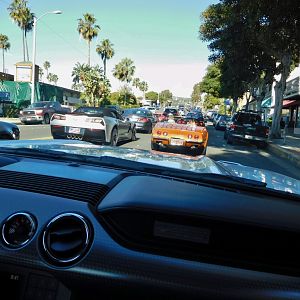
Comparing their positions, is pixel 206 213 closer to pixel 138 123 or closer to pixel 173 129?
pixel 173 129

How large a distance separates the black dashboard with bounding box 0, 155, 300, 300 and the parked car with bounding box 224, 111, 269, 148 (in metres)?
22.6

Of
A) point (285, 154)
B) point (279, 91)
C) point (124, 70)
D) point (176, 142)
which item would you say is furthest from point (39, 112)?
point (124, 70)

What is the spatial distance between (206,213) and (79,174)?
832 millimetres

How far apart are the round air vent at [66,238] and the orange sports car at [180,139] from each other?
13.3 metres

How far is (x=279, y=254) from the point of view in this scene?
1.87 meters

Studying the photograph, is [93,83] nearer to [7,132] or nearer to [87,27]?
[87,27]

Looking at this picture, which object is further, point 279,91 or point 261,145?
point 279,91

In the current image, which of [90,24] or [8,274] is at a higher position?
[90,24]

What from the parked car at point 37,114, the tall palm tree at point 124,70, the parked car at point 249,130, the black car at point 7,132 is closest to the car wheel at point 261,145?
the parked car at point 249,130

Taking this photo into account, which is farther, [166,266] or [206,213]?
[206,213]

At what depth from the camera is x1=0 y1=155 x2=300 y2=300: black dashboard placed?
1.75 meters

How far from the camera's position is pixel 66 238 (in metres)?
1.83

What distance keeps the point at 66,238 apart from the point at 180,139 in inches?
529

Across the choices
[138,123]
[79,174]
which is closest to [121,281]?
[79,174]
